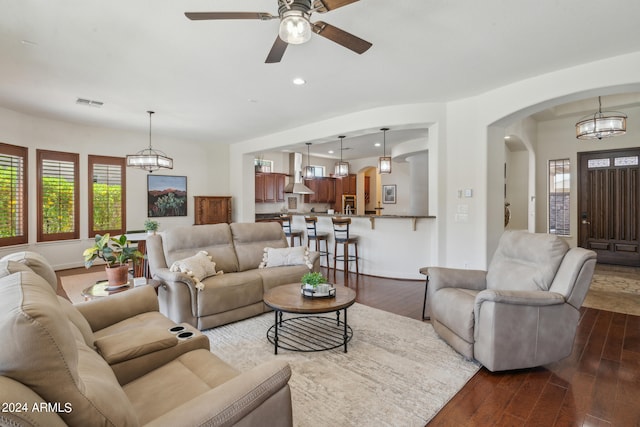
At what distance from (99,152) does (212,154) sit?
98.2 inches

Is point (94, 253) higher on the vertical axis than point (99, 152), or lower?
lower

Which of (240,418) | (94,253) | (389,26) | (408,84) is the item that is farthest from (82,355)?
(408,84)

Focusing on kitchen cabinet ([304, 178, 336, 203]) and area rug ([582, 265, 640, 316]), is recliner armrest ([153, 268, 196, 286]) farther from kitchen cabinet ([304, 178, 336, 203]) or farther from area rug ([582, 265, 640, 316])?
kitchen cabinet ([304, 178, 336, 203])

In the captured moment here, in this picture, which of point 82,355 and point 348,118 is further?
point 348,118

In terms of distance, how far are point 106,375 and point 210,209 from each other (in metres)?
7.10

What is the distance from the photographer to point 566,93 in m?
3.76

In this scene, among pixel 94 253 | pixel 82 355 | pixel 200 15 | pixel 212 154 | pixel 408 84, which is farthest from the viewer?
pixel 212 154

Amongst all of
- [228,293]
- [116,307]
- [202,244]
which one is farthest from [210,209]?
[116,307]

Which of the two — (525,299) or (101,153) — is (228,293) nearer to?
(525,299)

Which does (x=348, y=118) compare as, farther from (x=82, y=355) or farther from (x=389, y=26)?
(x=82, y=355)

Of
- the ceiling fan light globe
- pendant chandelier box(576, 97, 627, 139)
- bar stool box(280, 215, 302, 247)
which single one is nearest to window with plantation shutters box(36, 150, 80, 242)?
bar stool box(280, 215, 302, 247)

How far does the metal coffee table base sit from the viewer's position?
9.47ft

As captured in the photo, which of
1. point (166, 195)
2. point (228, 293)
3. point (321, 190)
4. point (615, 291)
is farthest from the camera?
point (321, 190)

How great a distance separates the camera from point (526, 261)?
9.48 ft
